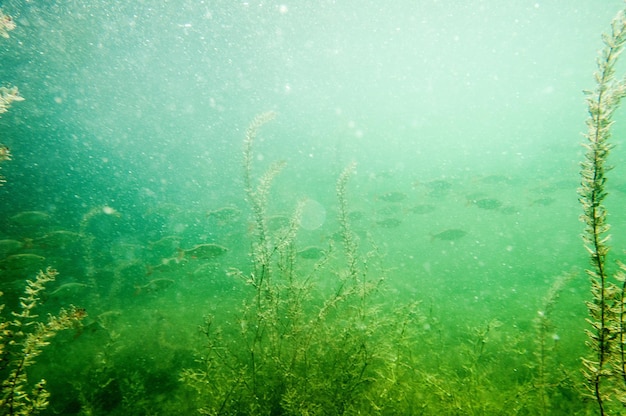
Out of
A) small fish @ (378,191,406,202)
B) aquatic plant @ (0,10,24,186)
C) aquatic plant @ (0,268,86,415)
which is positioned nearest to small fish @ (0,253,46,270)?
aquatic plant @ (0,10,24,186)

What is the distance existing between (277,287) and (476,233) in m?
14.0

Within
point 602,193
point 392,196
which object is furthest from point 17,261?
point 392,196

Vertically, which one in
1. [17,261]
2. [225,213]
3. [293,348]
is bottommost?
[293,348]

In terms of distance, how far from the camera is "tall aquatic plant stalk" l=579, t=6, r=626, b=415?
1.45 m

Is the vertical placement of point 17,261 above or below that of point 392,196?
below

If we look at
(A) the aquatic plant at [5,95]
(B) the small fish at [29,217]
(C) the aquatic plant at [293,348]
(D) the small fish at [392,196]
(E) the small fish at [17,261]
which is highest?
(D) the small fish at [392,196]

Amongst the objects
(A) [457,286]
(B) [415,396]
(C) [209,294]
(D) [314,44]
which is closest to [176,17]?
(D) [314,44]

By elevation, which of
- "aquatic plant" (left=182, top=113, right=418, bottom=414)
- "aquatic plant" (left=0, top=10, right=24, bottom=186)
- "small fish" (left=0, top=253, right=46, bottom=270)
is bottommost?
"aquatic plant" (left=182, top=113, right=418, bottom=414)

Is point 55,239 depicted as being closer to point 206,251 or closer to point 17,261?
point 17,261

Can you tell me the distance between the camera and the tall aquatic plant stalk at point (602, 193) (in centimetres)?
145

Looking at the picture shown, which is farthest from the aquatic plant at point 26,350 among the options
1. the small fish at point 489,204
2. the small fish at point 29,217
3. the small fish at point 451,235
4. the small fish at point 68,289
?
the small fish at point 489,204

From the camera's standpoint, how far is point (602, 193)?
4.95 ft

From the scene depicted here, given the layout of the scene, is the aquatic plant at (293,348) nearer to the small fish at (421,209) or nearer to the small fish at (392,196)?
the small fish at (392,196)

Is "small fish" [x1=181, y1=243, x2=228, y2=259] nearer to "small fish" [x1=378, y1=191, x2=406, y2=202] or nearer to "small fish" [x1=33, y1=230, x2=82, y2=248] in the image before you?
"small fish" [x1=33, y1=230, x2=82, y2=248]
